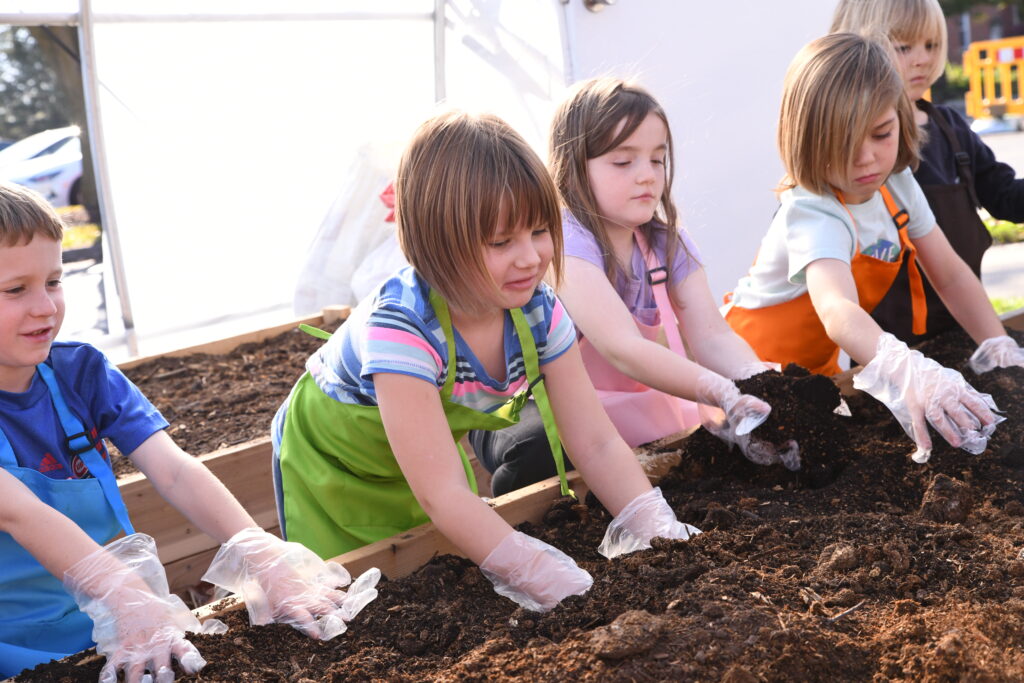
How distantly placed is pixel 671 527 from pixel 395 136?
367 centimetres

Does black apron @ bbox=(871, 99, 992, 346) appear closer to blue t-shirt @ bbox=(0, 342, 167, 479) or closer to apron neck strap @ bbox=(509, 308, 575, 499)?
apron neck strap @ bbox=(509, 308, 575, 499)

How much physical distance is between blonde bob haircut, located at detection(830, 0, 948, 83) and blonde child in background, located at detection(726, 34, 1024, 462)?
0.44 metres

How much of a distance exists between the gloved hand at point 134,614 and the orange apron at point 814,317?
182 centimetres

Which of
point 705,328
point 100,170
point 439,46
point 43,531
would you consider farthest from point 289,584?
point 439,46

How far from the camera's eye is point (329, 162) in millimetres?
4945

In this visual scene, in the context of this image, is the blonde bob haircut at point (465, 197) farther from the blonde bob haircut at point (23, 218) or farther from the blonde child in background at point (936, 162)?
the blonde child in background at point (936, 162)

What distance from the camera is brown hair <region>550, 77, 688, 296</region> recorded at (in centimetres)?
230

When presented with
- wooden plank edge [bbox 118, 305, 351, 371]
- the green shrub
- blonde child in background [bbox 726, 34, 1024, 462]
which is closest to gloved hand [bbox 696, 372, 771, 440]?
blonde child in background [bbox 726, 34, 1024, 462]

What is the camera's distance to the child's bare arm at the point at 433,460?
167 cm

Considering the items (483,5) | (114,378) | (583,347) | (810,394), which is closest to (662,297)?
(583,347)

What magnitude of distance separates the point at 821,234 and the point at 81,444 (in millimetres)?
1808

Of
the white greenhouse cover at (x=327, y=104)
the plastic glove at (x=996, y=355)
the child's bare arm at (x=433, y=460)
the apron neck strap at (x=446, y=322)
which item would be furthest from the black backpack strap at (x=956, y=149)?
the child's bare arm at (x=433, y=460)

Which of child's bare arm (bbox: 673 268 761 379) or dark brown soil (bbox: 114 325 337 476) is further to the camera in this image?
dark brown soil (bbox: 114 325 337 476)

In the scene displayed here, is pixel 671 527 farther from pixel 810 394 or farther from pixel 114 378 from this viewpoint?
pixel 114 378
